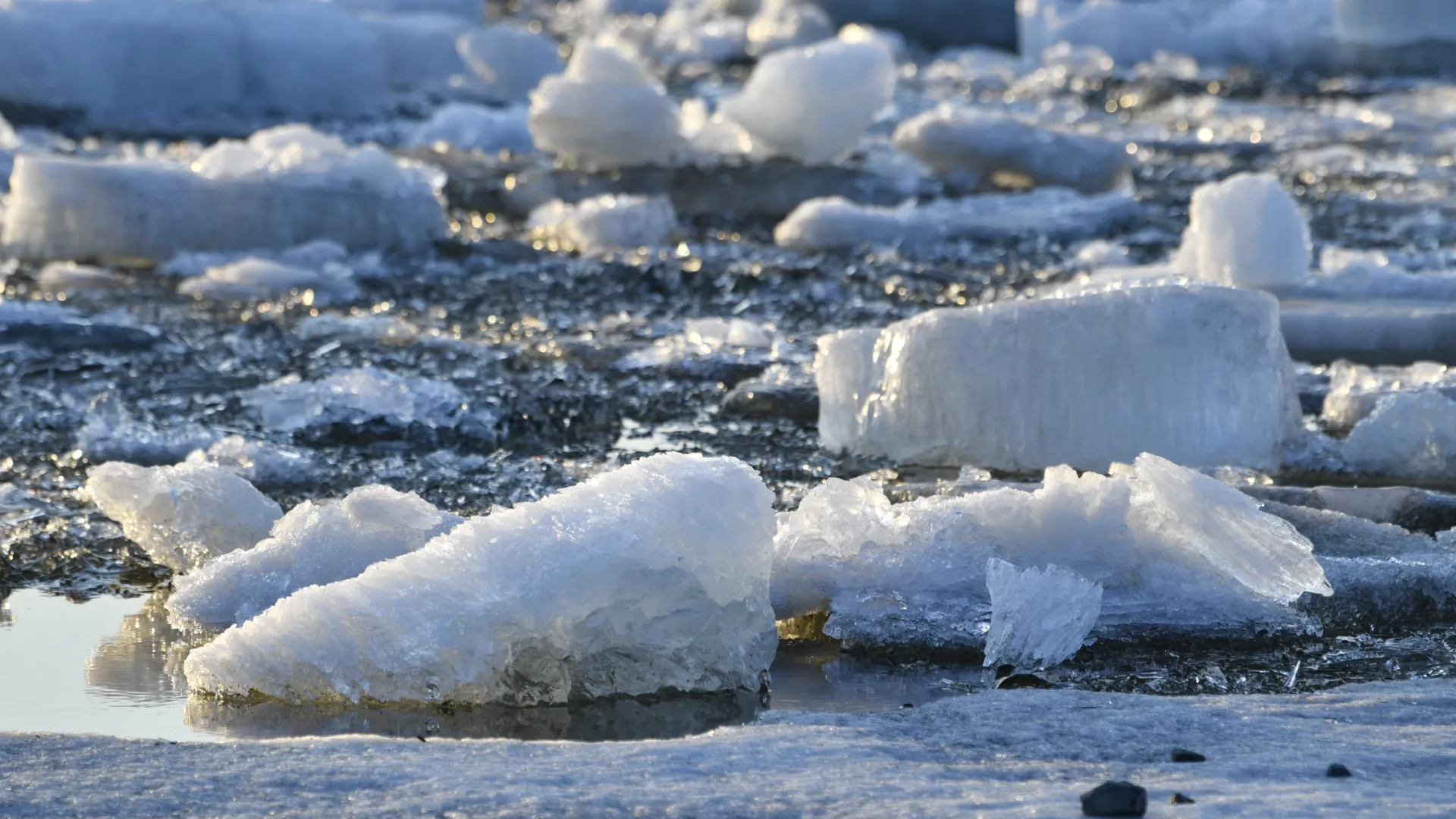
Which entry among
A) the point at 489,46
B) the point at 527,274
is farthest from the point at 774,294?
the point at 489,46

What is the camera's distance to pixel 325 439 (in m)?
4.79

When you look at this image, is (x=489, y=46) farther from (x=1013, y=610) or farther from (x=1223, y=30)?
(x=1013, y=610)

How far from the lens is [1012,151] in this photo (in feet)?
33.4

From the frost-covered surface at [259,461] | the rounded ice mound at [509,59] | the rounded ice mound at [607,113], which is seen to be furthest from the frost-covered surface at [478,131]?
the frost-covered surface at [259,461]

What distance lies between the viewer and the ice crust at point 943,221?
822cm

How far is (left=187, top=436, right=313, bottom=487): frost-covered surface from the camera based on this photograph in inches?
170

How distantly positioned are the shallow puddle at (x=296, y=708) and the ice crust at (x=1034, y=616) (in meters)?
0.07

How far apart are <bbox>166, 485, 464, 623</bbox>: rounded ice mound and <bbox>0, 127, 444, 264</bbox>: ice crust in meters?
4.66

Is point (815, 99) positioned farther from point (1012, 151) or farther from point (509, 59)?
point (509, 59)

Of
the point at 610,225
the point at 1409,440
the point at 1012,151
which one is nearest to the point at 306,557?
the point at 1409,440

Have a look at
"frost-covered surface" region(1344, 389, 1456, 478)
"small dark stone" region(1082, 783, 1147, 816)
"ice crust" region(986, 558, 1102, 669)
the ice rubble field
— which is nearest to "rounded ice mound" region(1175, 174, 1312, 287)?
the ice rubble field

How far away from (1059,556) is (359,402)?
2.31 meters

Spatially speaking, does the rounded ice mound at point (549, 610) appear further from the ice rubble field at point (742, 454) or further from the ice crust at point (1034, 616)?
the ice crust at point (1034, 616)

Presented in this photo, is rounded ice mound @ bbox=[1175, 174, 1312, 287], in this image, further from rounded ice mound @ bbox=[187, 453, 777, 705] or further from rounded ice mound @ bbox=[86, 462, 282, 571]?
rounded ice mound @ bbox=[187, 453, 777, 705]
